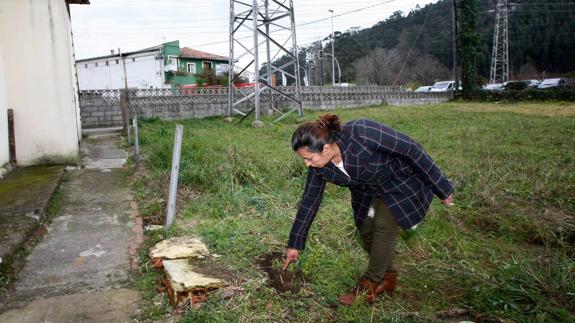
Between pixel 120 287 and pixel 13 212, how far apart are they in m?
1.82

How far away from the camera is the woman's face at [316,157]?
2.16 metres

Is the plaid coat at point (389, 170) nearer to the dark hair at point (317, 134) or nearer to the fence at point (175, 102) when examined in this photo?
the dark hair at point (317, 134)

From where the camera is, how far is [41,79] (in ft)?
20.0

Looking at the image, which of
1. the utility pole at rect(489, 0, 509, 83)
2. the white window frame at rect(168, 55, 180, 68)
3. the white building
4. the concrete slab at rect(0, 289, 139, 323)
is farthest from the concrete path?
the utility pole at rect(489, 0, 509, 83)

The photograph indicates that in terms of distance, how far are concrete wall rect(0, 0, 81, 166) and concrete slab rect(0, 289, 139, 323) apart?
4.27 meters

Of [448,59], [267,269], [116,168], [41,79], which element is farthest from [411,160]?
[448,59]

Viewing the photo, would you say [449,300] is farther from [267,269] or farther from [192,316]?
[192,316]

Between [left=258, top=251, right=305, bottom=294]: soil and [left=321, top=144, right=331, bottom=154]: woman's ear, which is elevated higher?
[left=321, top=144, right=331, bottom=154]: woman's ear

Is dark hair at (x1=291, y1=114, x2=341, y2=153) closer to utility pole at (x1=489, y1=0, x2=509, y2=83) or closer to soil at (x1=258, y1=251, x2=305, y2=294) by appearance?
soil at (x1=258, y1=251, x2=305, y2=294)

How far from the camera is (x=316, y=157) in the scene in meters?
2.18

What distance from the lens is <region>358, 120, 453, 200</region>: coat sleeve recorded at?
7.18 ft

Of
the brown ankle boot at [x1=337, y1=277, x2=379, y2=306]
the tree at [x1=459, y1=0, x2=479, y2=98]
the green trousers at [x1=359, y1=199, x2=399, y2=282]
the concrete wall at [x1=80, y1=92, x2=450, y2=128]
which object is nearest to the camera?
the green trousers at [x1=359, y1=199, x2=399, y2=282]

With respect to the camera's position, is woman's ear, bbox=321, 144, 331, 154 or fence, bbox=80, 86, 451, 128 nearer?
woman's ear, bbox=321, 144, 331, 154

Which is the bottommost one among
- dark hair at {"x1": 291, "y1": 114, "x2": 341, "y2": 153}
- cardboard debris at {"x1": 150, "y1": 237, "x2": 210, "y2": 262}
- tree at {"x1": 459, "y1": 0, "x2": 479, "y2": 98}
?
cardboard debris at {"x1": 150, "y1": 237, "x2": 210, "y2": 262}
